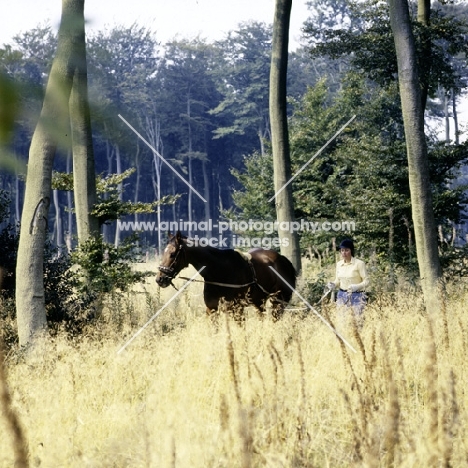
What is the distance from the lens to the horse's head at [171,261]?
901 centimetres

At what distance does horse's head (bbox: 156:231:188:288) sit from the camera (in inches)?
355

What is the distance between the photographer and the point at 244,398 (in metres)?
5.04

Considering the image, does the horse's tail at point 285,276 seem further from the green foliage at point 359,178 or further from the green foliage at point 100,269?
the green foliage at point 359,178

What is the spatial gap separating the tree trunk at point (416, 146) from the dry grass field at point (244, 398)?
1.56 meters

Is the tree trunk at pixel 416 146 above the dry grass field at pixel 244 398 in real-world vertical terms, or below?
above

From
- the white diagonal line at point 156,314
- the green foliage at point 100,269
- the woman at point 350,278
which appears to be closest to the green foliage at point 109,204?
the green foliage at point 100,269

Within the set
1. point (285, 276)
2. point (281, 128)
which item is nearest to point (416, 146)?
point (285, 276)

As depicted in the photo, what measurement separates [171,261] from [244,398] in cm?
431

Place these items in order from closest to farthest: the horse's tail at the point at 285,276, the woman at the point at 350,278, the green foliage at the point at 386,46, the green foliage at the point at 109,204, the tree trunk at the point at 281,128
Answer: the woman at the point at 350,278 → the green foliage at the point at 109,204 → the horse's tail at the point at 285,276 → the tree trunk at the point at 281,128 → the green foliage at the point at 386,46

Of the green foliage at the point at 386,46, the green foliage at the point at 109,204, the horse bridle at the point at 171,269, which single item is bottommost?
the horse bridle at the point at 171,269

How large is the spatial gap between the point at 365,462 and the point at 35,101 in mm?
2373

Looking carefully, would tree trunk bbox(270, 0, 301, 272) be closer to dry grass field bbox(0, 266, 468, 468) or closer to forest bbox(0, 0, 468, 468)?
forest bbox(0, 0, 468, 468)

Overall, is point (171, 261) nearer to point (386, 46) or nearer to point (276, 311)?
point (276, 311)

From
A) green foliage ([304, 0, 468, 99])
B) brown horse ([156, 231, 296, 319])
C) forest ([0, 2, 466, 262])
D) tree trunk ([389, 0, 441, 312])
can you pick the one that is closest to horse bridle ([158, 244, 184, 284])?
brown horse ([156, 231, 296, 319])
